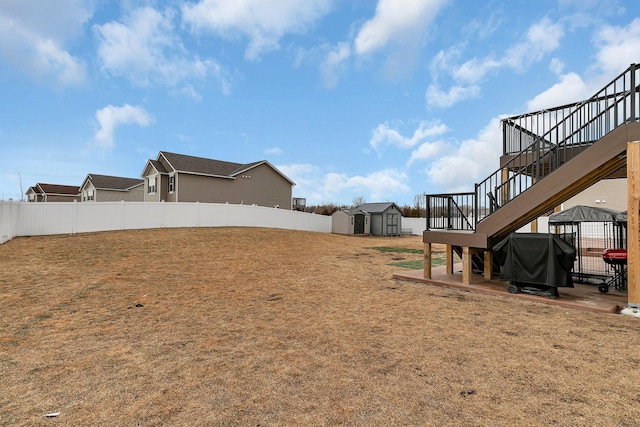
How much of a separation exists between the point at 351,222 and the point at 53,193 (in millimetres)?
35214

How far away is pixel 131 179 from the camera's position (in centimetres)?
3462

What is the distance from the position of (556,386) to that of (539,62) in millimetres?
10864

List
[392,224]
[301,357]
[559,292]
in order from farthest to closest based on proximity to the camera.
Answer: [392,224], [559,292], [301,357]

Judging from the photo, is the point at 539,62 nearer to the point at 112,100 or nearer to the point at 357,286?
the point at 357,286

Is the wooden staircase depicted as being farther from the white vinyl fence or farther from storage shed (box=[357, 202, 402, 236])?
storage shed (box=[357, 202, 402, 236])

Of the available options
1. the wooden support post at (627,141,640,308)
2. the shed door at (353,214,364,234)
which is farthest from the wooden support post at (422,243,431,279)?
the shed door at (353,214,364,234)

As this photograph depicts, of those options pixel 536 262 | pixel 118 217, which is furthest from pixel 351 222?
pixel 536 262

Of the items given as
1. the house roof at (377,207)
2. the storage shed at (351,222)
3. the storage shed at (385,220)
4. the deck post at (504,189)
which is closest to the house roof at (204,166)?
the storage shed at (351,222)

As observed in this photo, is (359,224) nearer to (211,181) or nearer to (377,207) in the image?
(377,207)

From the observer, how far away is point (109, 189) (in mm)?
31062

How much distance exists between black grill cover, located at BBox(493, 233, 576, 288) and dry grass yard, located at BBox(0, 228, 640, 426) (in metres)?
0.62

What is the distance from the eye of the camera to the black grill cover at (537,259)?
586cm

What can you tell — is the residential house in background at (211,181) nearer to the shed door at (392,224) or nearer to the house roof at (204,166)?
the house roof at (204,166)

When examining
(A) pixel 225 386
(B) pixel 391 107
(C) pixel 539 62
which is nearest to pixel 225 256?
(A) pixel 225 386
